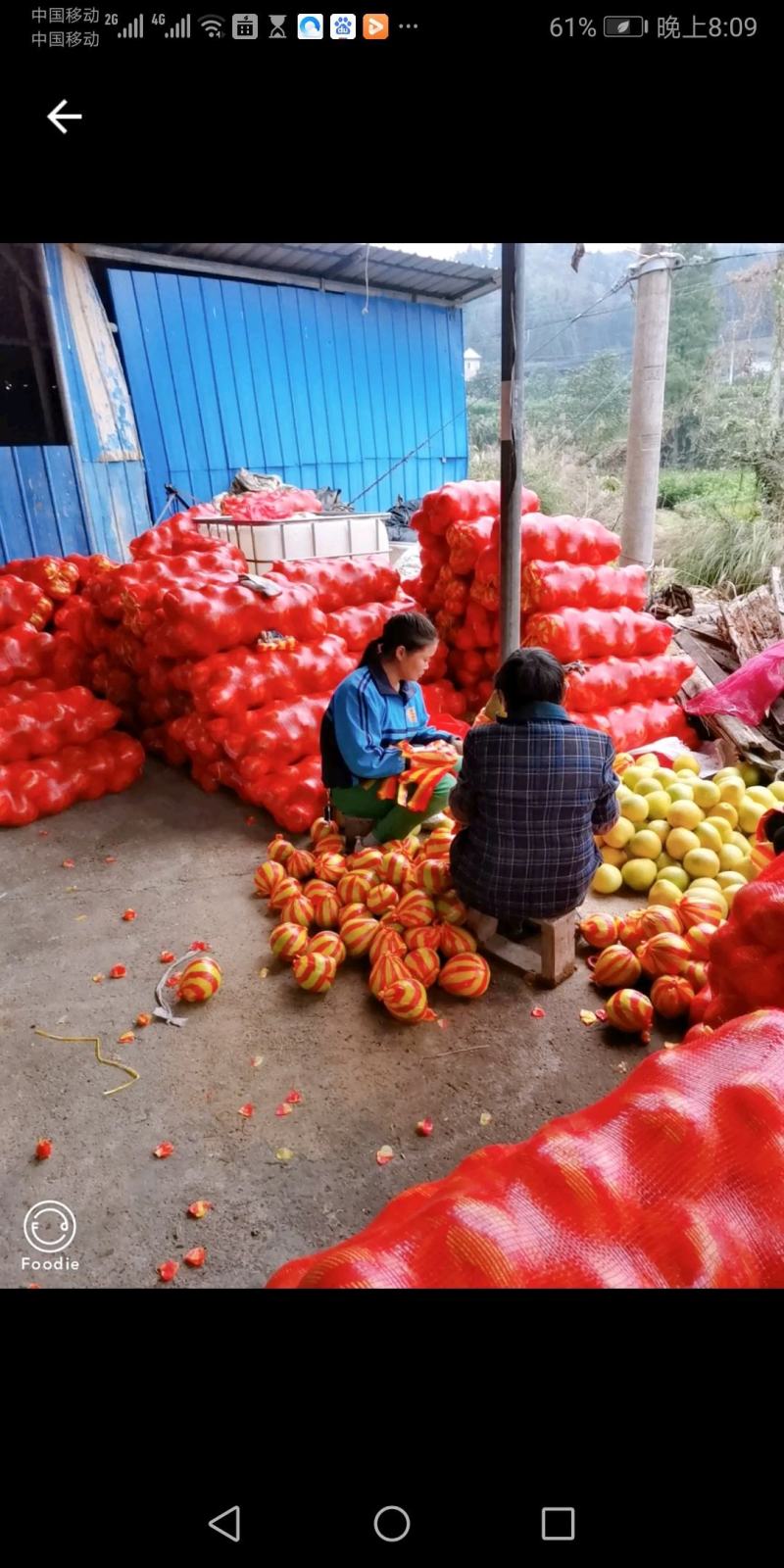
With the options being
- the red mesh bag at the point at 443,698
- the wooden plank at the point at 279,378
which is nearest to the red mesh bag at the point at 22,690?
the red mesh bag at the point at 443,698

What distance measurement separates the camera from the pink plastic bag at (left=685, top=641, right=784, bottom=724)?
4371 mm

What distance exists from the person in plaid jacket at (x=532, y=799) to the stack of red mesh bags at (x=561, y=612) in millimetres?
1882

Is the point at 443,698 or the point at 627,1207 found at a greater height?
the point at 627,1207

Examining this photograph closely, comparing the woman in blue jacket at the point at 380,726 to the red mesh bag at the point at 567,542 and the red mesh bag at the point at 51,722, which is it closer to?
the red mesh bag at the point at 567,542

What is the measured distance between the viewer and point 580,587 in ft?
15.5

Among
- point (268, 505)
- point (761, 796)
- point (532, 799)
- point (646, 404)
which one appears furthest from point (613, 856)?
point (646, 404)

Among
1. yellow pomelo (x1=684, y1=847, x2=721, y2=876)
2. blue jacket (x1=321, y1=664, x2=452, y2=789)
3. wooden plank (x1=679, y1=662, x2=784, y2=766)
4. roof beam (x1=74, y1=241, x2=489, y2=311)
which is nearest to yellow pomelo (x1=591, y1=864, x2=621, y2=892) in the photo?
yellow pomelo (x1=684, y1=847, x2=721, y2=876)

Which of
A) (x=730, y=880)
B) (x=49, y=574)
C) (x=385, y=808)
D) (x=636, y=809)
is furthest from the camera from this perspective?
(x=49, y=574)

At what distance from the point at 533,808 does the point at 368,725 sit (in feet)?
3.60

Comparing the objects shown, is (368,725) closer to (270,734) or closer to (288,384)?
(270,734)
